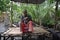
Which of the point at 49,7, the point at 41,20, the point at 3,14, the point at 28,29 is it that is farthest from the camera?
the point at 3,14

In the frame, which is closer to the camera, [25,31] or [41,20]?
[25,31]

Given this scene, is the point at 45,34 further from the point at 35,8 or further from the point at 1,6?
the point at 1,6

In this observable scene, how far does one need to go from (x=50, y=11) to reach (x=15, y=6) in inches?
86.4

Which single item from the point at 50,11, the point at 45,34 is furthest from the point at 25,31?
the point at 50,11

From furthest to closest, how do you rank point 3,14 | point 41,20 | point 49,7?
1. point 3,14
2. point 41,20
3. point 49,7

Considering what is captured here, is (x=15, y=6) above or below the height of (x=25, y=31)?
above

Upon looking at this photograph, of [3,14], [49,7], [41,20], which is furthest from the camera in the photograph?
[3,14]

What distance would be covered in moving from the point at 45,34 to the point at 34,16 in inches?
207

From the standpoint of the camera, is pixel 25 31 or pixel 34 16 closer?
pixel 25 31

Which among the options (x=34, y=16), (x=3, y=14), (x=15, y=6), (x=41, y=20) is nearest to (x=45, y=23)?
(x=41, y=20)

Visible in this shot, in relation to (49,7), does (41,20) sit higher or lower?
lower

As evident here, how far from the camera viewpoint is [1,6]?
10773 millimetres

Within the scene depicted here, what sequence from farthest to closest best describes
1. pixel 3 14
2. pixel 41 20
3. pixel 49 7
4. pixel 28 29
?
1. pixel 3 14
2. pixel 41 20
3. pixel 49 7
4. pixel 28 29

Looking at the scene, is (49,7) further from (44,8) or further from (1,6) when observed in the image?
(1,6)
